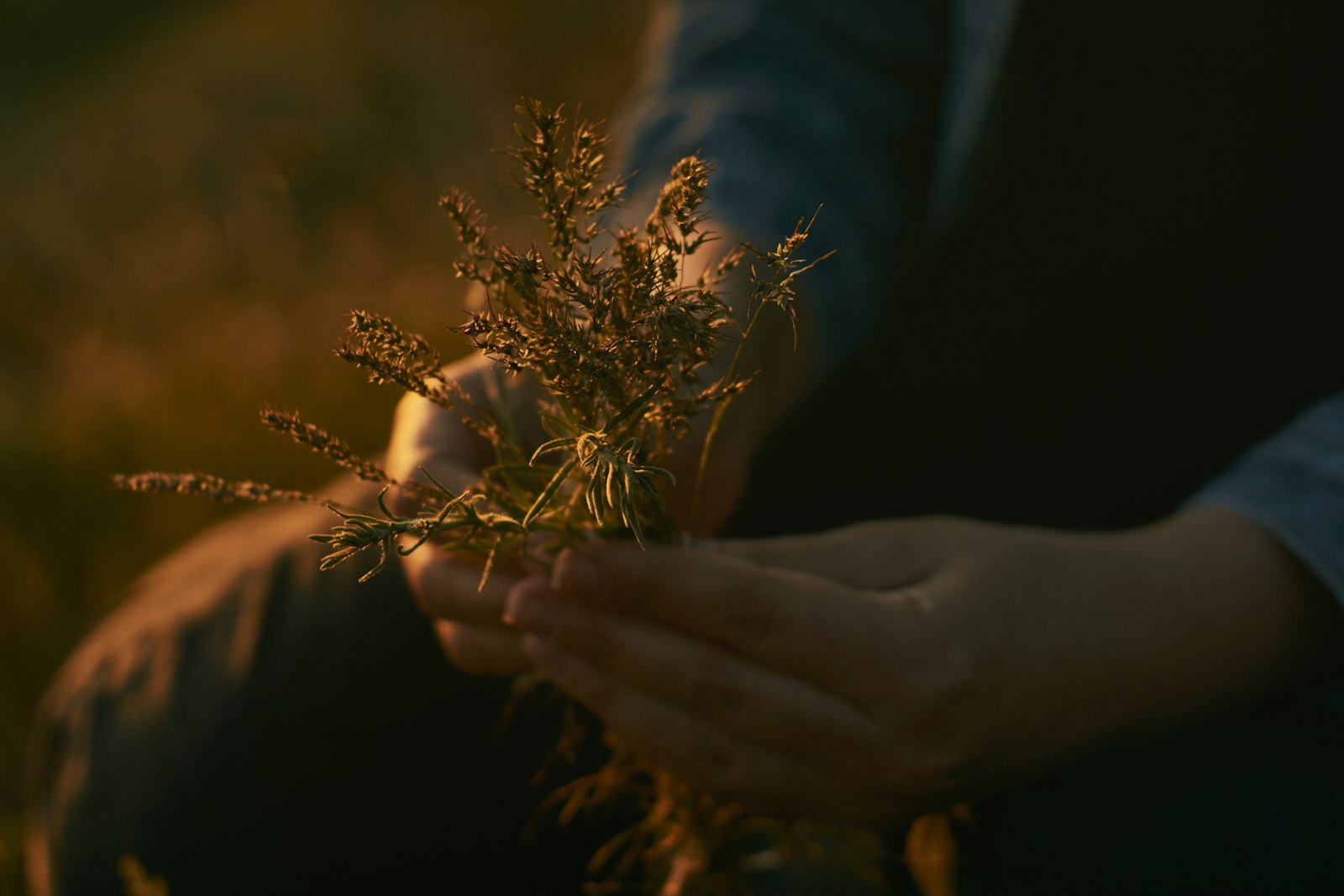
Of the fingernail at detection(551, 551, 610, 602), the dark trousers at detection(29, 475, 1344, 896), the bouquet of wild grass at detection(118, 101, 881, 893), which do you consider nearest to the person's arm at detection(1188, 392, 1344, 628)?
the dark trousers at detection(29, 475, 1344, 896)

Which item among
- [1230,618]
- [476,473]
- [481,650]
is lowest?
[1230,618]

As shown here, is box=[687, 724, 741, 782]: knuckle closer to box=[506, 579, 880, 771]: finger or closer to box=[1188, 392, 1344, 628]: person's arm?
box=[506, 579, 880, 771]: finger

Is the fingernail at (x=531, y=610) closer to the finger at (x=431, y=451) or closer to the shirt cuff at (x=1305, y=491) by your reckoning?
the finger at (x=431, y=451)

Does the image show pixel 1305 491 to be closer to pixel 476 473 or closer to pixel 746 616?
pixel 746 616

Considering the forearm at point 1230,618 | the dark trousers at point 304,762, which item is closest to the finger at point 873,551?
the forearm at point 1230,618

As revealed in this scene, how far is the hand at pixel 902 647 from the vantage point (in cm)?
107

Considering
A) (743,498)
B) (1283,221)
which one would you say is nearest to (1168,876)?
(743,498)

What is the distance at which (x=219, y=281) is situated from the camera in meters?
3.85

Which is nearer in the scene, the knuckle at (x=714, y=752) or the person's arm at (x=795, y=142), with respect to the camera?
the knuckle at (x=714, y=752)

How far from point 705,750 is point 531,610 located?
30cm

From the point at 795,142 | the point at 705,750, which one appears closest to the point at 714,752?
the point at 705,750

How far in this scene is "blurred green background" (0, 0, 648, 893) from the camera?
285 cm

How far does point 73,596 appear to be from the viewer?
2826 mm

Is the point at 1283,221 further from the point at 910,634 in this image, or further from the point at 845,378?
the point at 910,634
